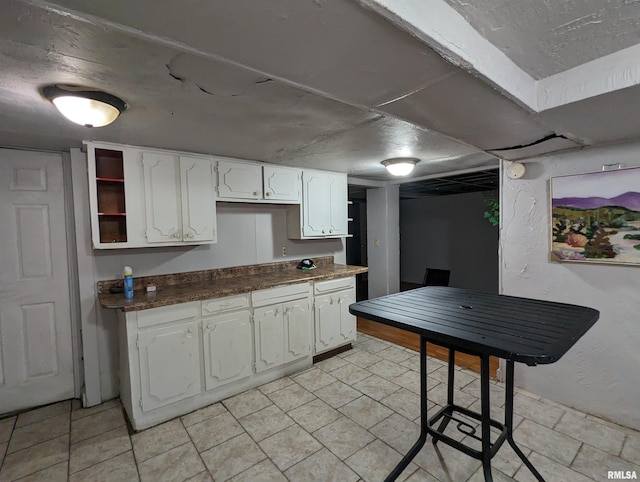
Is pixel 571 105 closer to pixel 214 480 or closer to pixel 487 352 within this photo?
pixel 487 352

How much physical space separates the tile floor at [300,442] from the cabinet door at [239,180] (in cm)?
179

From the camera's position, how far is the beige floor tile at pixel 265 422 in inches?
84.6

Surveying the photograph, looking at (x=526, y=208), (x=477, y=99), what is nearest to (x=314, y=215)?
(x=526, y=208)

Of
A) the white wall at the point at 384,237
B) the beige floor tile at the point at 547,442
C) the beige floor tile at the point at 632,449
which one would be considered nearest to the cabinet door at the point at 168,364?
the beige floor tile at the point at 547,442

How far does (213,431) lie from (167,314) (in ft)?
2.93

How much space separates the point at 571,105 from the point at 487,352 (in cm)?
117

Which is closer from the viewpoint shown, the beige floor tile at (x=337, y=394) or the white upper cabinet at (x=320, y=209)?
the beige floor tile at (x=337, y=394)

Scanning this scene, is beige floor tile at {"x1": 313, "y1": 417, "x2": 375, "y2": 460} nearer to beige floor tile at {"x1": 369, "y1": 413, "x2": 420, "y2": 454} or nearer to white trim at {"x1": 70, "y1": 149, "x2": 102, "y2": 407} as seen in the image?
beige floor tile at {"x1": 369, "y1": 413, "x2": 420, "y2": 454}

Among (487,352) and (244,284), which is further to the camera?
(244,284)

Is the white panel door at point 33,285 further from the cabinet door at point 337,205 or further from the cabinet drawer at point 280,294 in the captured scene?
the cabinet door at point 337,205

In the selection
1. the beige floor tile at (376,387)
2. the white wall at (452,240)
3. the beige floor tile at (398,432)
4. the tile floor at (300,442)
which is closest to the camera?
the tile floor at (300,442)

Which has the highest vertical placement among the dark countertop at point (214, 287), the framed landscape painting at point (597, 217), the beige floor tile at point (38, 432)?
the framed landscape painting at point (597, 217)

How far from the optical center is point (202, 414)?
2.39m

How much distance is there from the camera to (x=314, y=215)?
348cm
